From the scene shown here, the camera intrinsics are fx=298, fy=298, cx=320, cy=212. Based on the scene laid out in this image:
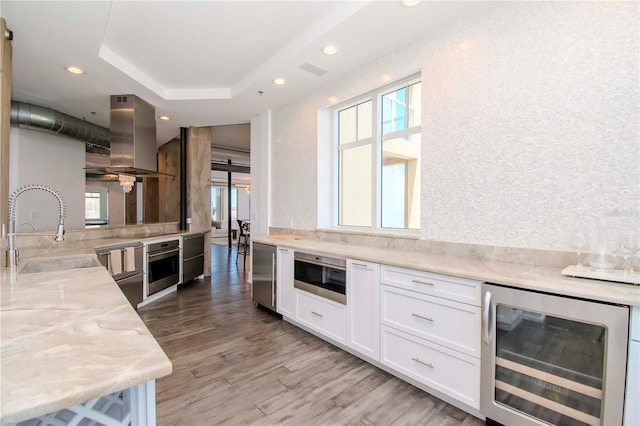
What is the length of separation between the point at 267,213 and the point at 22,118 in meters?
3.55

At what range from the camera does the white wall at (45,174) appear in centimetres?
468

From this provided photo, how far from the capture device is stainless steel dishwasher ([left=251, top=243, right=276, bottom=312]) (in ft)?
11.4

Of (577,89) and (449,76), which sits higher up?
(449,76)

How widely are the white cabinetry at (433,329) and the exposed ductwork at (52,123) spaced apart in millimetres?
5152

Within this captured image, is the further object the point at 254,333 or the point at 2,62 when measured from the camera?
the point at 254,333

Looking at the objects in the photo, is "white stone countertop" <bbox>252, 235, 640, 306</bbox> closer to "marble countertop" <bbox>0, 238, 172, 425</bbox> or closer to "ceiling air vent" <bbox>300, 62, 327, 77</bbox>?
"marble countertop" <bbox>0, 238, 172, 425</bbox>

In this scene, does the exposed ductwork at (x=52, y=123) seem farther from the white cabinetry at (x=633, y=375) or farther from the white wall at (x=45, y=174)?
the white cabinetry at (x=633, y=375)

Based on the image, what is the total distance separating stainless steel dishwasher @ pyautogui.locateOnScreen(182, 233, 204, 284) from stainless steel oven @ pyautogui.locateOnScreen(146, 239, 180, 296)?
0.14m

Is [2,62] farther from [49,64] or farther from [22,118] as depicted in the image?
[22,118]

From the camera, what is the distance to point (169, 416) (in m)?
1.83

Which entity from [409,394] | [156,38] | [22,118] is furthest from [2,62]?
[409,394]

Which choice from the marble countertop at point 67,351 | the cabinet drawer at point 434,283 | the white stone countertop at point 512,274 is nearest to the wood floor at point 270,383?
the cabinet drawer at point 434,283

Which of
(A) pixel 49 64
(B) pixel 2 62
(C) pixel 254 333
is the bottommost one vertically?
(C) pixel 254 333

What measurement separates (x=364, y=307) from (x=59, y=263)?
8.17 ft
